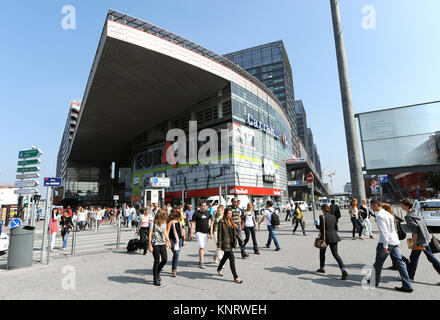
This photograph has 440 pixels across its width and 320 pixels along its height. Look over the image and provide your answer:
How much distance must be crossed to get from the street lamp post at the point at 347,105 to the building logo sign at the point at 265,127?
89.2ft

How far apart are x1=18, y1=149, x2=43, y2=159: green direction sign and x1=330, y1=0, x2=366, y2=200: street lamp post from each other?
14127mm

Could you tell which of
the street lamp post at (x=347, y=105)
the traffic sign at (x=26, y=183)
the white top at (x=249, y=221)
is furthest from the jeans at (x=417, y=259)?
the traffic sign at (x=26, y=183)

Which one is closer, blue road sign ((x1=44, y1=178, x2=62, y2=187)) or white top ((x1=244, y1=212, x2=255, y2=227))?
blue road sign ((x1=44, y1=178, x2=62, y2=187))

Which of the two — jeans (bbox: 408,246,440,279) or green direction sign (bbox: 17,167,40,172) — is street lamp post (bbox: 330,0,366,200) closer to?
jeans (bbox: 408,246,440,279)

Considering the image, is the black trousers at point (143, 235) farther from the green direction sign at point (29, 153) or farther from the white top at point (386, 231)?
the white top at point (386, 231)

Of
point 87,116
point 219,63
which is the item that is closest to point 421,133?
point 219,63

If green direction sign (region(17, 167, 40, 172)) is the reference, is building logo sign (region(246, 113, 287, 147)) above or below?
above

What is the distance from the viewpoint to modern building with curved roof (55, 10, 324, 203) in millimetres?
29422

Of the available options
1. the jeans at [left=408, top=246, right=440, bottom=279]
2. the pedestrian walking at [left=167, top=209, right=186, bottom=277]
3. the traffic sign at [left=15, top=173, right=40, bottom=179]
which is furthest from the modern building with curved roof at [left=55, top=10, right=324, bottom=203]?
the jeans at [left=408, top=246, right=440, bottom=279]

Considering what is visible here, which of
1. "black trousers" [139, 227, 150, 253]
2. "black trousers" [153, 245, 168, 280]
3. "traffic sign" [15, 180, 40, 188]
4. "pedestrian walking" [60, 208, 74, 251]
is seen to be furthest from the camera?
"pedestrian walking" [60, 208, 74, 251]

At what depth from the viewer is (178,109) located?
45.2 meters

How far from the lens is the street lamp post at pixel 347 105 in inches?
493

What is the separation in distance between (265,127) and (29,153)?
38738mm
